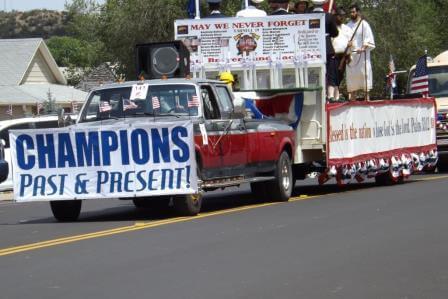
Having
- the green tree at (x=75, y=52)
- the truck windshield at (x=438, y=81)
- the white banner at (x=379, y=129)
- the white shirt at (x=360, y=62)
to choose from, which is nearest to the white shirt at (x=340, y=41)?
the white shirt at (x=360, y=62)

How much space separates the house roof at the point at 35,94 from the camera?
4480 cm

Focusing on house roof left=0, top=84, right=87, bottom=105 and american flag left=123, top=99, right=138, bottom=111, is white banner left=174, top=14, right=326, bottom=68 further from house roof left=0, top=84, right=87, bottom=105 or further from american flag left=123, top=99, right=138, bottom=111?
house roof left=0, top=84, right=87, bottom=105

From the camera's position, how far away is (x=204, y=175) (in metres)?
15.0

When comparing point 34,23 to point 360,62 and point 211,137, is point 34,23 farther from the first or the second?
point 211,137

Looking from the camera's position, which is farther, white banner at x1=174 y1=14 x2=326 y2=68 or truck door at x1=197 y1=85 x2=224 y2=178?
white banner at x1=174 y1=14 x2=326 y2=68

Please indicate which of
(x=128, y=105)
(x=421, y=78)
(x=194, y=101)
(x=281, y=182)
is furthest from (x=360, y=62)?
(x=128, y=105)

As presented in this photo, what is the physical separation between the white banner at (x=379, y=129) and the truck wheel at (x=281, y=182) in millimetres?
936

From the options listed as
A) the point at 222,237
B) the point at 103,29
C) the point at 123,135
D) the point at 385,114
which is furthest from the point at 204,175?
the point at 103,29

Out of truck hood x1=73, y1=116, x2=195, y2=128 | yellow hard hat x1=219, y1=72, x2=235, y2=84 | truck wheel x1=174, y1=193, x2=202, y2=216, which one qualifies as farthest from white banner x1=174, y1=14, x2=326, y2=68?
truck wheel x1=174, y1=193, x2=202, y2=216

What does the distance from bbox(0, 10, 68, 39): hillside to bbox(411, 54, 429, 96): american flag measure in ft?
390

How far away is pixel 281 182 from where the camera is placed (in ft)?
55.7

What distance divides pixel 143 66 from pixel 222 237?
19.0 feet

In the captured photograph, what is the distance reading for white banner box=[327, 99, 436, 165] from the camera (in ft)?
59.5

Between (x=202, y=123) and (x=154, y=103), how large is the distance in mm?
806
